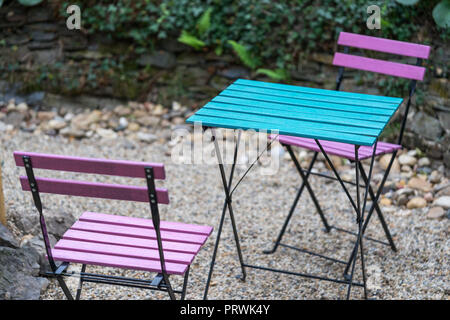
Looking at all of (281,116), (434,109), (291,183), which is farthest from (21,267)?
(434,109)

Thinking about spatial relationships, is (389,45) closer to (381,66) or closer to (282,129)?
(381,66)

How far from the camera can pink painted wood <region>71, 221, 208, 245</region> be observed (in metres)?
2.86

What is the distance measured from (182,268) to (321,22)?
11.9 ft

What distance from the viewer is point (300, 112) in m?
3.13

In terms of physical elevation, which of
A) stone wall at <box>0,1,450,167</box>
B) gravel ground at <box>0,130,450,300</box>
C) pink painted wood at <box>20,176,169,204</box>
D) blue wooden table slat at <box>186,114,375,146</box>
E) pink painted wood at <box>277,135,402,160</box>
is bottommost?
gravel ground at <box>0,130,450,300</box>

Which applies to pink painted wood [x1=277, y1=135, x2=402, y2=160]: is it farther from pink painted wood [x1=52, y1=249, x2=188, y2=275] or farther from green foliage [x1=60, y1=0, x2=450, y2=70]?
green foliage [x1=60, y1=0, x2=450, y2=70]

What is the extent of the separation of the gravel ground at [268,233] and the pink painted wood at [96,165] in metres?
1.24

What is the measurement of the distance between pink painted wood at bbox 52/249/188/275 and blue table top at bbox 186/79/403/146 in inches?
26.5

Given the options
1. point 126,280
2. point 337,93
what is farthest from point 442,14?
point 126,280

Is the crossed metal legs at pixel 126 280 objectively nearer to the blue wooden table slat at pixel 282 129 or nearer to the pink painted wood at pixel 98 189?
the pink painted wood at pixel 98 189

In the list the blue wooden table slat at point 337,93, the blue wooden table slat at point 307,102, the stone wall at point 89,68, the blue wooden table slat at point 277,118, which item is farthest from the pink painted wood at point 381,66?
the stone wall at point 89,68

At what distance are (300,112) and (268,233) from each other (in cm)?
139

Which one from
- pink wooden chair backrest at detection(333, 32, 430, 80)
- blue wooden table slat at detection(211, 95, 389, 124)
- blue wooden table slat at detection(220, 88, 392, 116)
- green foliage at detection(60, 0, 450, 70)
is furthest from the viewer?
green foliage at detection(60, 0, 450, 70)

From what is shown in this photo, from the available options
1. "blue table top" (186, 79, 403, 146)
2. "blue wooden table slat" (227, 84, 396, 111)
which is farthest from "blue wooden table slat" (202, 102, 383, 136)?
"blue wooden table slat" (227, 84, 396, 111)
